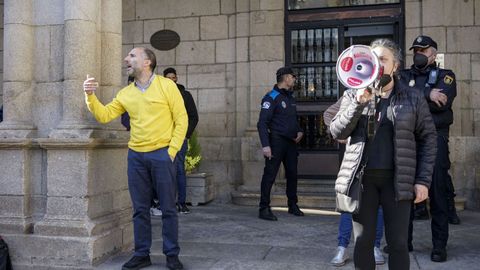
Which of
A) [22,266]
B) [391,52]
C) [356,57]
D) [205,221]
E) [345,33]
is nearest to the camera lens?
[356,57]

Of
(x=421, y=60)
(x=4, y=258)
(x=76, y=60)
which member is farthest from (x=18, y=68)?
(x=421, y=60)

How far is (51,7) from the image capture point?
5043mm

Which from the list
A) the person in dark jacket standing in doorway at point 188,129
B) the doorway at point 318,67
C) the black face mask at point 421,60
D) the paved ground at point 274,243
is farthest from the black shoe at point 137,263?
the doorway at point 318,67

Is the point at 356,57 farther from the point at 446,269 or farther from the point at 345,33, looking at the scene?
the point at 345,33

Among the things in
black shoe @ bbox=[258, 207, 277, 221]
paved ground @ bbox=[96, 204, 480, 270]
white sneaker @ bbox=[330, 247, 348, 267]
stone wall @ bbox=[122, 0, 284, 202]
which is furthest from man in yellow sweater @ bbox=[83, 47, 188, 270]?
stone wall @ bbox=[122, 0, 284, 202]

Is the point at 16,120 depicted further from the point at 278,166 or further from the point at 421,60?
the point at 421,60

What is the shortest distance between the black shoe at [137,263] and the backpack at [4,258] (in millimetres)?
1195

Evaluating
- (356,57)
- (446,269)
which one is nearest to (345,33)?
(446,269)

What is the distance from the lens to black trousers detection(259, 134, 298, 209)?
6.90m

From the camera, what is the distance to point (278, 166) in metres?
6.99

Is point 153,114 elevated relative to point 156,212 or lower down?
elevated

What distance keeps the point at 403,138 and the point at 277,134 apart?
377 centimetres

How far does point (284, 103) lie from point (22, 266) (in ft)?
12.9

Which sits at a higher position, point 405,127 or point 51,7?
point 51,7
